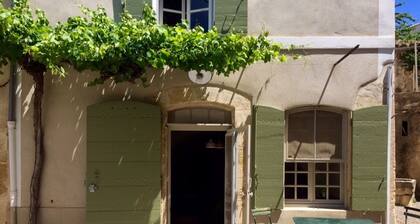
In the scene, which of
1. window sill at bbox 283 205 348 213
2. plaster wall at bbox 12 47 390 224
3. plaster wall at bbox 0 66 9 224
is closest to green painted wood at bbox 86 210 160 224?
plaster wall at bbox 12 47 390 224

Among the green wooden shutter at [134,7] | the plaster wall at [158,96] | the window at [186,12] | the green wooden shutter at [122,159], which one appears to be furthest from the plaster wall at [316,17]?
the green wooden shutter at [122,159]

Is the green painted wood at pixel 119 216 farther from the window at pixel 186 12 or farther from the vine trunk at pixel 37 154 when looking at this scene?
the window at pixel 186 12

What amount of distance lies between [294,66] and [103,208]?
3.89 metres

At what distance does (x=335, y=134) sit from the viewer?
23.2 ft

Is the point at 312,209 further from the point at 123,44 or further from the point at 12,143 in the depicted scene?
the point at 12,143

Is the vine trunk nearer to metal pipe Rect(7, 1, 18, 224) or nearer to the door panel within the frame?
metal pipe Rect(7, 1, 18, 224)

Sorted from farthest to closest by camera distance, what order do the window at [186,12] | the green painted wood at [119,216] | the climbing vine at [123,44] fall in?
1. the window at [186,12]
2. the green painted wood at [119,216]
3. the climbing vine at [123,44]

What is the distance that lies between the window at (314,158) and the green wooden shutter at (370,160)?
0.35 m

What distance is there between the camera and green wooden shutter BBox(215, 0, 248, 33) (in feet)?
22.6

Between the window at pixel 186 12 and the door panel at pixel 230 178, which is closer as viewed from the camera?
the door panel at pixel 230 178

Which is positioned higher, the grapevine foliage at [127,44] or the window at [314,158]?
the grapevine foliage at [127,44]

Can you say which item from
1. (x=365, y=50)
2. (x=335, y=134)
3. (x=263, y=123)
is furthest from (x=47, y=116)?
(x=365, y=50)

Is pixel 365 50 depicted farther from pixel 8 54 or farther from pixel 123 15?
pixel 8 54

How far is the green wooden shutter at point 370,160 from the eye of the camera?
22.0ft
